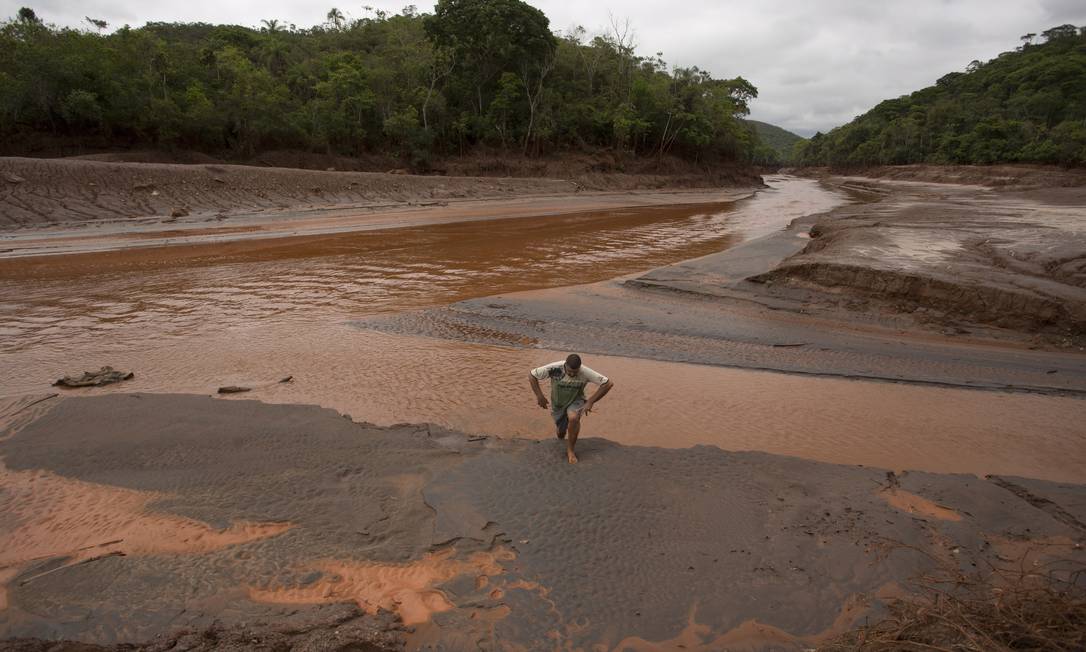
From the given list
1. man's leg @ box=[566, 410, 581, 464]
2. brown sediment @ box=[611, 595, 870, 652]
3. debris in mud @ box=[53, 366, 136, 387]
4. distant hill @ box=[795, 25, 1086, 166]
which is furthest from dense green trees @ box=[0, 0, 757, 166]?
brown sediment @ box=[611, 595, 870, 652]

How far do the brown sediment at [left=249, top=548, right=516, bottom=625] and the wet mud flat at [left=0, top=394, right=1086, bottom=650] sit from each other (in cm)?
1

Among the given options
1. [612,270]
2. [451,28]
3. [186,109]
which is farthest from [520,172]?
[612,270]

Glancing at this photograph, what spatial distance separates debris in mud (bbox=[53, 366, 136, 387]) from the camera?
6.72 metres

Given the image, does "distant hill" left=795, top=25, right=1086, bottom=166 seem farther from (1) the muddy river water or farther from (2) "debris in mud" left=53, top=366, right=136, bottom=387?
(2) "debris in mud" left=53, top=366, right=136, bottom=387

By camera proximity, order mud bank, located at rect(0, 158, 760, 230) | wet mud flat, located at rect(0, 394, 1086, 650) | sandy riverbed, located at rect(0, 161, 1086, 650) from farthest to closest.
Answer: mud bank, located at rect(0, 158, 760, 230) → sandy riverbed, located at rect(0, 161, 1086, 650) → wet mud flat, located at rect(0, 394, 1086, 650)

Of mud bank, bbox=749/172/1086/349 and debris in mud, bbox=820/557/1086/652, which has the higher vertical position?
mud bank, bbox=749/172/1086/349

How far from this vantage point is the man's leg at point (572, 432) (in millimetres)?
5020

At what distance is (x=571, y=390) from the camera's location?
5113 millimetres

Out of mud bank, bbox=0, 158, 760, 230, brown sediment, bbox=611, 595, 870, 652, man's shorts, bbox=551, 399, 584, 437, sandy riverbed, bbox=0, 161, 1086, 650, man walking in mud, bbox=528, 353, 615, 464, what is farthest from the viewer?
mud bank, bbox=0, 158, 760, 230

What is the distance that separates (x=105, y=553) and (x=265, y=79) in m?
37.1

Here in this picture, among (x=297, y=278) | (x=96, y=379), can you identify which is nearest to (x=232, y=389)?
(x=96, y=379)

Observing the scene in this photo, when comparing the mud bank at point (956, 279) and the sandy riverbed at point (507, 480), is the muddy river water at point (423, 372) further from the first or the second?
the mud bank at point (956, 279)

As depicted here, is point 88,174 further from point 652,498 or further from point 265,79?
point 652,498

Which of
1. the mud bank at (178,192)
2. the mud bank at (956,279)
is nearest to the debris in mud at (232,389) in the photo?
the mud bank at (956,279)
